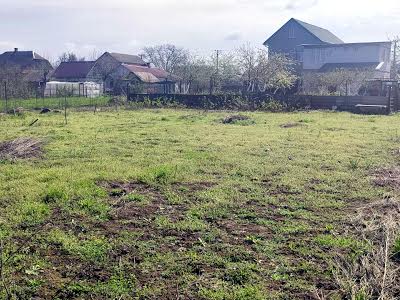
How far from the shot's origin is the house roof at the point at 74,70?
50.3 m

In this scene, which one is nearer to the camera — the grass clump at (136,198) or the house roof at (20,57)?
the grass clump at (136,198)

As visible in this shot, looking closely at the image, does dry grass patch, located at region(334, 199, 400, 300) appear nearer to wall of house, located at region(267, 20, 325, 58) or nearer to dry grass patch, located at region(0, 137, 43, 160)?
dry grass patch, located at region(0, 137, 43, 160)

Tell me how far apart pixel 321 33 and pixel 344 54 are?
9.92 m

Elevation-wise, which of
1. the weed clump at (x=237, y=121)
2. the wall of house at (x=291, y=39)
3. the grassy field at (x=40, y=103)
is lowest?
the weed clump at (x=237, y=121)

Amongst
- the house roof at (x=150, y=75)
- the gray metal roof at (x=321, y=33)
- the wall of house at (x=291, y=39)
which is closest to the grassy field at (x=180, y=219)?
the house roof at (x=150, y=75)

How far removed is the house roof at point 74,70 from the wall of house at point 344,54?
1012 inches

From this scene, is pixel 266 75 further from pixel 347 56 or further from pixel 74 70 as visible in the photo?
pixel 74 70

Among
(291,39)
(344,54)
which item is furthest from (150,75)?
(344,54)

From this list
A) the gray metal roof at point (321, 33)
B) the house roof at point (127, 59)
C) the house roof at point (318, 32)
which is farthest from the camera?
the house roof at point (127, 59)

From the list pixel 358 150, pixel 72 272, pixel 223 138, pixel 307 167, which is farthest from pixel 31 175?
pixel 358 150

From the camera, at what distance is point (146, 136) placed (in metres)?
11.2

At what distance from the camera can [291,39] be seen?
4947cm

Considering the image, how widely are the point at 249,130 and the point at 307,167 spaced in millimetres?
5608

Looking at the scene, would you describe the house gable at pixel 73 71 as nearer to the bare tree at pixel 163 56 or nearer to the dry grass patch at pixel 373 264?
the bare tree at pixel 163 56
